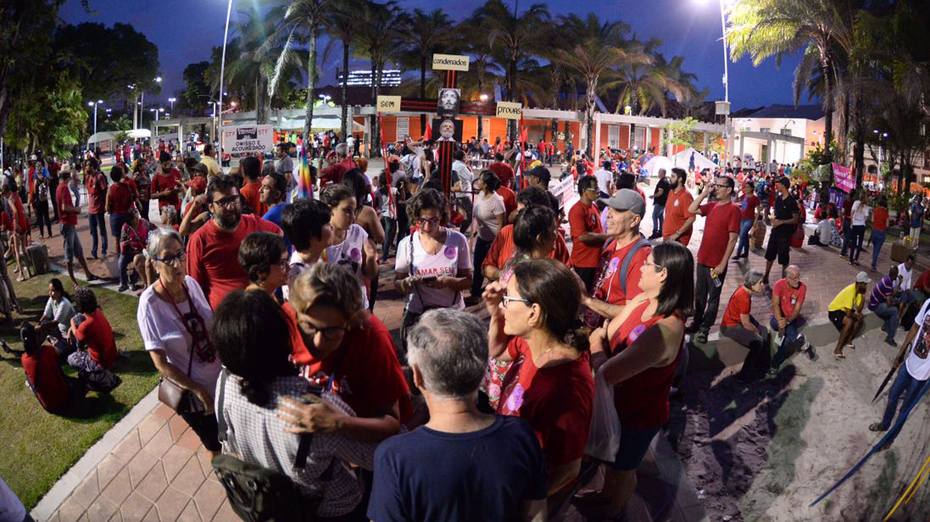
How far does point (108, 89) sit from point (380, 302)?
6266 cm

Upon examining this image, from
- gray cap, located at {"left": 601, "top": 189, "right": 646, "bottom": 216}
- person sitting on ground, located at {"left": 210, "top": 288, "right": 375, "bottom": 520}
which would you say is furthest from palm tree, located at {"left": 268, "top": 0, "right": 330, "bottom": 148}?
person sitting on ground, located at {"left": 210, "top": 288, "right": 375, "bottom": 520}

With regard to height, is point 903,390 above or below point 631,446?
below

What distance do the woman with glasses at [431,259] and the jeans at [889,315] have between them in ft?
25.1

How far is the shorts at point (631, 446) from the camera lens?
3354 mm

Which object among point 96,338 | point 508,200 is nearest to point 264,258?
point 96,338

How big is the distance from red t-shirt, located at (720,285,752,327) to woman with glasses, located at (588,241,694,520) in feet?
14.5

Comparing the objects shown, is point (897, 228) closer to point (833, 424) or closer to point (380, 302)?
point (833, 424)

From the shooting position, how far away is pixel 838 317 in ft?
28.0

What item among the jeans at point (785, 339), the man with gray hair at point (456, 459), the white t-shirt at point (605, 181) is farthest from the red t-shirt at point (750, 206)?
the man with gray hair at point (456, 459)

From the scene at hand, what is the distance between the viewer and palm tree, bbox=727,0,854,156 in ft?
79.5

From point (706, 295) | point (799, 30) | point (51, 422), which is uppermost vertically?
point (799, 30)

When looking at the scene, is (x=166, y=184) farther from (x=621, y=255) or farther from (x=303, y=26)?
(x=303, y=26)

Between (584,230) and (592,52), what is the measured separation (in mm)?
31665

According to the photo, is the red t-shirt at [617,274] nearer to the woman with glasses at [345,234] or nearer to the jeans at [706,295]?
the woman with glasses at [345,234]
